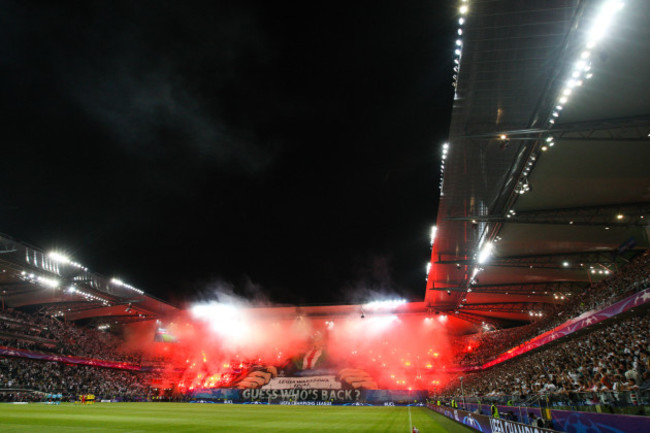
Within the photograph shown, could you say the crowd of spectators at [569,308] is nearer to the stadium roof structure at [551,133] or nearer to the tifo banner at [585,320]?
the tifo banner at [585,320]

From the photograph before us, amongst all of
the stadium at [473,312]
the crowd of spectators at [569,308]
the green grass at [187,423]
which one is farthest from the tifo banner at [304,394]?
the green grass at [187,423]

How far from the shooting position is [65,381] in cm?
4031

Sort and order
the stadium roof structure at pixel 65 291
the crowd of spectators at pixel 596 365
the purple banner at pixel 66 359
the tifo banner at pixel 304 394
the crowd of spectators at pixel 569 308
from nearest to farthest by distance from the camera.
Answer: the crowd of spectators at pixel 596 365 → the crowd of spectators at pixel 569 308 → the stadium roof structure at pixel 65 291 → the purple banner at pixel 66 359 → the tifo banner at pixel 304 394

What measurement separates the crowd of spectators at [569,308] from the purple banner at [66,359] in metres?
46.5


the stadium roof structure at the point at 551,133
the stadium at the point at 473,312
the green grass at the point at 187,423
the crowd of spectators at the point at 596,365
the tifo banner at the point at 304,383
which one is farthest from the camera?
the tifo banner at the point at 304,383

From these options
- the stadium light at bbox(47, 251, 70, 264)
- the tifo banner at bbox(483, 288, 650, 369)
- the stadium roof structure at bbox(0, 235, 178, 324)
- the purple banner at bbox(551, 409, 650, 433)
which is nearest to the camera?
the purple banner at bbox(551, 409, 650, 433)

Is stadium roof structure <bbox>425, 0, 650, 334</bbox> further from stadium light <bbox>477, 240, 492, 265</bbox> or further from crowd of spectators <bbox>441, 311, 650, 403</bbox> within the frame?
crowd of spectators <bbox>441, 311, 650, 403</bbox>

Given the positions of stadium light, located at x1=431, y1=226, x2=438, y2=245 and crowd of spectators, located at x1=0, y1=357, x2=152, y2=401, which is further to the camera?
crowd of spectators, located at x1=0, y1=357, x2=152, y2=401

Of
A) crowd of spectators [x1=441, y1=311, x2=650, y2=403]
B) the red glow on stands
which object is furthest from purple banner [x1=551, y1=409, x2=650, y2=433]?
the red glow on stands

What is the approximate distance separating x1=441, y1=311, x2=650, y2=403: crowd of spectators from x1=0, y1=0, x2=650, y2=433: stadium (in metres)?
0.15

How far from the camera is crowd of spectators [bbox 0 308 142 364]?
3850 centimetres

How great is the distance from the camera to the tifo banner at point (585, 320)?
16.2 metres

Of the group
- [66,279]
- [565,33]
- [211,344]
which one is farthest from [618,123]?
[211,344]

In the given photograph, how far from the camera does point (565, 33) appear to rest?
34.2ft
